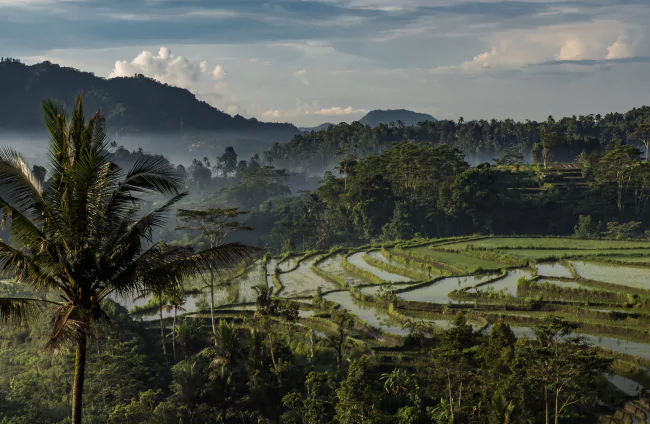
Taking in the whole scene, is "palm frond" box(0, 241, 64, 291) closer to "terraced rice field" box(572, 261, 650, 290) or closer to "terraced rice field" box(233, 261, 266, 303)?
"terraced rice field" box(233, 261, 266, 303)

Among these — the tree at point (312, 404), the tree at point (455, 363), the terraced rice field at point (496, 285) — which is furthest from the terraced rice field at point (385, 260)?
the tree at point (312, 404)

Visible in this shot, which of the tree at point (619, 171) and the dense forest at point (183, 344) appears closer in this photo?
the dense forest at point (183, 344)

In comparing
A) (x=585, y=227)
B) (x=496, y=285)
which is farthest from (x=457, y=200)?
(x=496, y=285)

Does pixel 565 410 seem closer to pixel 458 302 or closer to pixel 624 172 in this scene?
pixel 458 302

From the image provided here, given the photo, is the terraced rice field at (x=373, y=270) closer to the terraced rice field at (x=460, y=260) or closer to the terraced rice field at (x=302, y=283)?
the terraced rice field at (x=302, y=283)

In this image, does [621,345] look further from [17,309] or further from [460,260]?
[17,309]

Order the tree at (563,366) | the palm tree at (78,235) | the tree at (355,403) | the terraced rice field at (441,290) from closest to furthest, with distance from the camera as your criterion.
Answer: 1. the palm tree at (78,235)
2. the tree at (563,366)
3. the tree at (355,403)
4. the terraced rice field at (441,290)

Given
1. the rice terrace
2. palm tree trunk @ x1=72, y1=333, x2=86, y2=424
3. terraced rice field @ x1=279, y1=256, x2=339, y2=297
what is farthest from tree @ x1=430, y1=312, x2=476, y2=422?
terraced rice field @ x1=279, y1=256, x2=339, y2=297

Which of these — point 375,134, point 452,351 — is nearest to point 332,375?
point 452,351
